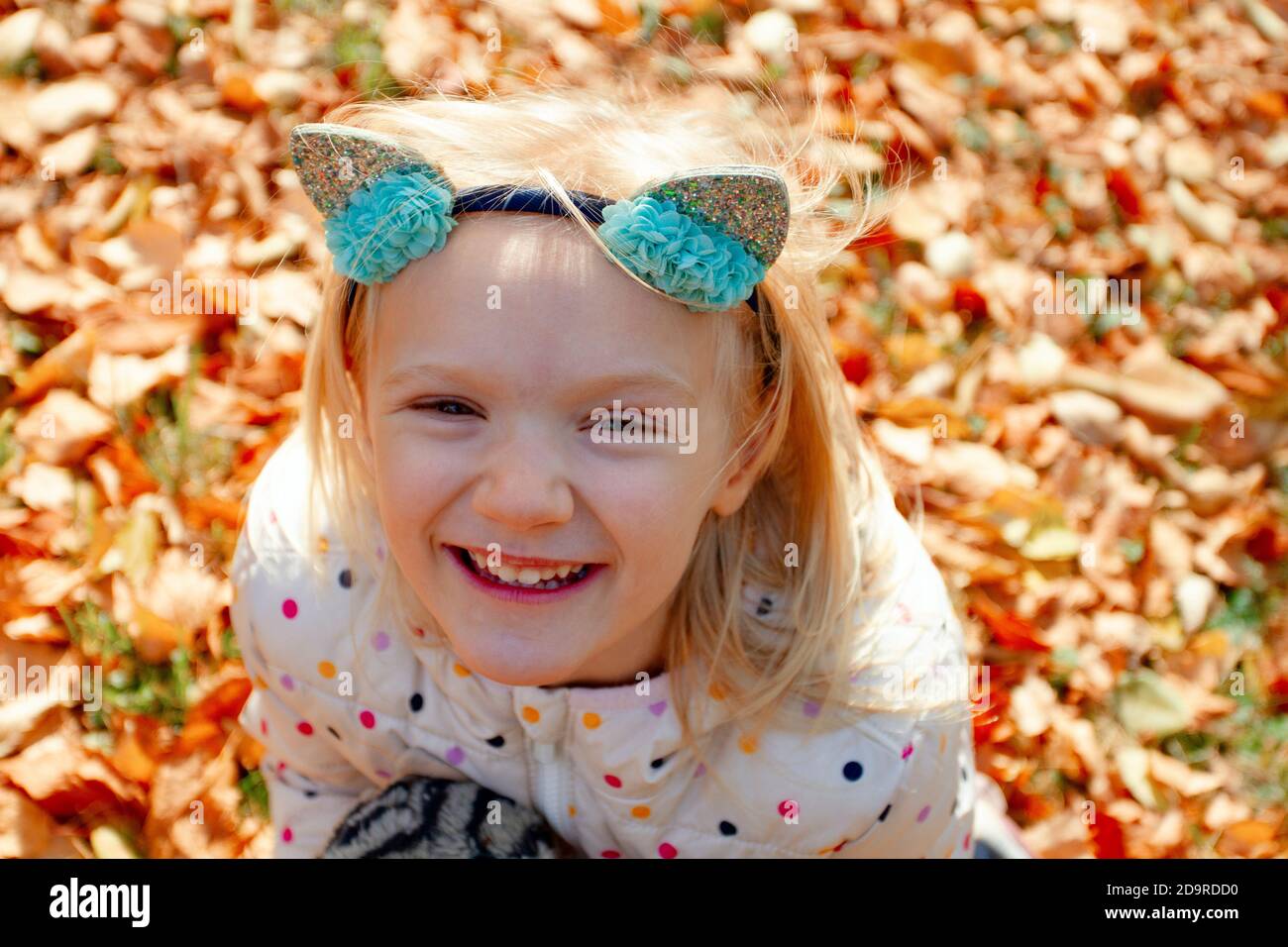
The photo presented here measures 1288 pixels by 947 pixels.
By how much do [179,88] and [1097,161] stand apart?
6.00 ft

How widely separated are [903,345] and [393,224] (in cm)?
133

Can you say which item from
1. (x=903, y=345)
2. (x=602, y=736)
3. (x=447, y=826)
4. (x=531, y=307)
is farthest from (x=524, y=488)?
(x=903, y=345)

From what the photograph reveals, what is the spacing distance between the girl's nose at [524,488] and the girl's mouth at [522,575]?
0.08m

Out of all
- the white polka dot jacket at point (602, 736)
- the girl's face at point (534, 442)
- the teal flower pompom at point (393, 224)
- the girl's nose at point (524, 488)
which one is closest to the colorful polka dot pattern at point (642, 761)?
the white polka dot jacket at point (602, 736)

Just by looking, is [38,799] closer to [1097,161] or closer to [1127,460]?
[1127,460]

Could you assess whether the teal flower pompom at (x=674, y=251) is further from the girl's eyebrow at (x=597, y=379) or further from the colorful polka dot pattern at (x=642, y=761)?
the colorful polka dot pattern at (x=642, y=761)

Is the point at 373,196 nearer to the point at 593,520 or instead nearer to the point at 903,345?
the point at 593,520

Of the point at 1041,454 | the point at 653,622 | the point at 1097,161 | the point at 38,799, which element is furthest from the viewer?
the point at 1097,161

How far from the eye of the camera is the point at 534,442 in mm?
1061

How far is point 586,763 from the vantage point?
1.35 m

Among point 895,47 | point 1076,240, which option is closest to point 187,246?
point 895,47

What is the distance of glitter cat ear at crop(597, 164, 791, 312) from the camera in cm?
105

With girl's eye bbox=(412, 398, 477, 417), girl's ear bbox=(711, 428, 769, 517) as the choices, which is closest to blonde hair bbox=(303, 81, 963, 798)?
girl's ear bbox=(711, 428, 769, 517)

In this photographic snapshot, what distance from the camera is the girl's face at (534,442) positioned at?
1.05 metres
